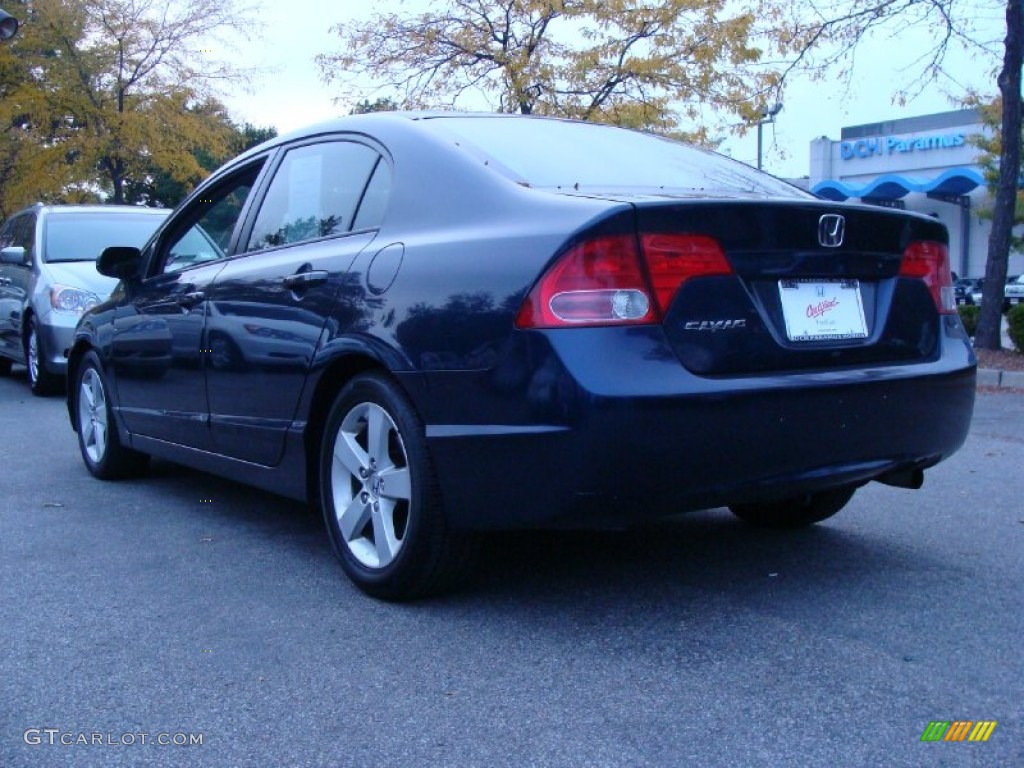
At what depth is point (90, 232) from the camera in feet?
34.5

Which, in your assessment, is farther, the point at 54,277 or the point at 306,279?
the point at 54,277

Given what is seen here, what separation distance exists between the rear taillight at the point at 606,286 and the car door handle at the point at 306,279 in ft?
3.44

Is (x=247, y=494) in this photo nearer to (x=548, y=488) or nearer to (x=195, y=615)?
(x=195, y=615)

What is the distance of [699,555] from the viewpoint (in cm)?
417

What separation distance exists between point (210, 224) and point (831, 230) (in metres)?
2.93

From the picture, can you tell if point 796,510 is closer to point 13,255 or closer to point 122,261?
point 122,261

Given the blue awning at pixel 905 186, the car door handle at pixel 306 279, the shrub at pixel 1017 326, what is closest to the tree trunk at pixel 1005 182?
the shrub at pixel 1017 326

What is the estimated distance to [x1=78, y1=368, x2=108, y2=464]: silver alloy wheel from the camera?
5.97 metres

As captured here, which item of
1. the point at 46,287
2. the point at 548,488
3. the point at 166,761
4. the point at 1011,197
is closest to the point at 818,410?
the point at 548,488

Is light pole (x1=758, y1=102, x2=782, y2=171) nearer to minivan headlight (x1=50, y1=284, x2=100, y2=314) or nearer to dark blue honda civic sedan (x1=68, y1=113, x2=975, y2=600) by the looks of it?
minivan headlight (x1=50, y1=284, x2=100, y2=314)

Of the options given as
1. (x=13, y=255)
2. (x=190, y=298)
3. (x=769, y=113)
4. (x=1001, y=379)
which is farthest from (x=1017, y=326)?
(x=190, y=298)

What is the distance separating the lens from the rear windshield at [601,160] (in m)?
3.66

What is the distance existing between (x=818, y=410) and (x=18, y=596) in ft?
8.81

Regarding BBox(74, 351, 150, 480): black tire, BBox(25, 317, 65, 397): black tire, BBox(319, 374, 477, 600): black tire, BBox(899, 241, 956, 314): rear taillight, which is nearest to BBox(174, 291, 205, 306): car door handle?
BBox(74, 351, 150, 480): black tire
